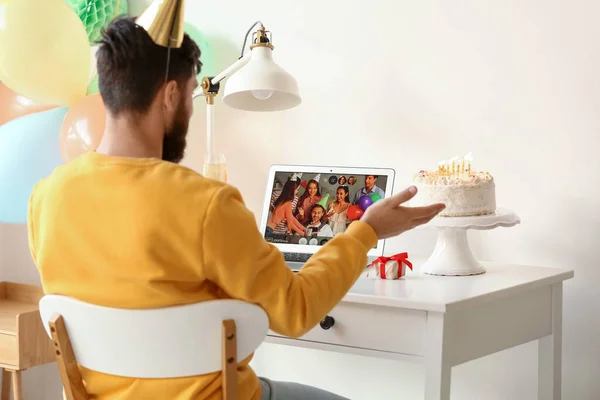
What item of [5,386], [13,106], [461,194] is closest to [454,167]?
[461,194]

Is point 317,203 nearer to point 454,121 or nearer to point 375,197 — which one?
point 375,197

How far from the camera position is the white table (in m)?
1.36

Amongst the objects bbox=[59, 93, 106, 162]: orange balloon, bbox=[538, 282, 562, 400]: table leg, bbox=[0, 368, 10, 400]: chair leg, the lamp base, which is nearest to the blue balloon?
bbox=[59, 93, 106, 162]: orange balloon

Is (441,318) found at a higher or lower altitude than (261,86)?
lower

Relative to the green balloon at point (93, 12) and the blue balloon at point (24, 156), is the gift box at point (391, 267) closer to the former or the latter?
the blue balloon at point (24, 156)

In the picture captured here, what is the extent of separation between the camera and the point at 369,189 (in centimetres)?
177

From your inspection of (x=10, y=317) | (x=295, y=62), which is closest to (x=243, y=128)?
(x=295, y=62)

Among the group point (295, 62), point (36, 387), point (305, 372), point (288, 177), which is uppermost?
point (295, 62)

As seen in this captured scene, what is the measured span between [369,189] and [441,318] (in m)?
0.48

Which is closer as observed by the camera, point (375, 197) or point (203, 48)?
point (375, 197)

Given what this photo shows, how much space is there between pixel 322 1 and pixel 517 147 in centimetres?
66

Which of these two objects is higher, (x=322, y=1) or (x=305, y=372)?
(x=322, y=1)

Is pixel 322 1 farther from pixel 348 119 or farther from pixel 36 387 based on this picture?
pixel 36 387

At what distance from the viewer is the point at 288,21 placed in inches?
84.7
